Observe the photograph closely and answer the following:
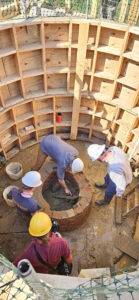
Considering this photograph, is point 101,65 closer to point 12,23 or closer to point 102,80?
point 102,80

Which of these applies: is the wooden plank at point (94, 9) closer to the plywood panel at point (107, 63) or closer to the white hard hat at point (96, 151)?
the plywood panel at point (107, 63)

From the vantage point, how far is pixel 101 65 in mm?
5871

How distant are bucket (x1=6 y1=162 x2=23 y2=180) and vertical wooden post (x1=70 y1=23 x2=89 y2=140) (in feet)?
6.85

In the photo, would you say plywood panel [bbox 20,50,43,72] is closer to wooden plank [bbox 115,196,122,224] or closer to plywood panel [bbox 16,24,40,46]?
plywood panel [bbox 16,24,40,46]

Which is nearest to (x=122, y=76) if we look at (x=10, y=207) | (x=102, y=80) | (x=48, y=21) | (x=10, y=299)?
(x=102, y=80)

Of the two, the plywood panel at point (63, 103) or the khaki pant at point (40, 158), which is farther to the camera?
the plywood panel at point (63, 103)

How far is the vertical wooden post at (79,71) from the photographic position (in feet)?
16.7

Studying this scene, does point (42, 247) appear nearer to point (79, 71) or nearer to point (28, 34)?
point (79, 71)

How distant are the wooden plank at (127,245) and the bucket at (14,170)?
121 inches

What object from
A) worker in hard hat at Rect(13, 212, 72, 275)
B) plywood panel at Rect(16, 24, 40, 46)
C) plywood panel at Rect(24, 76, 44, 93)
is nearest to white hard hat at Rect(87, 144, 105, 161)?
worker in hard hat at Rect(13, 212, 72, 275)

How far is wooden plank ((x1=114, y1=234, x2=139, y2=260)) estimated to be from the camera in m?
4.83

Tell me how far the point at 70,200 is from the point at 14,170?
192 cm

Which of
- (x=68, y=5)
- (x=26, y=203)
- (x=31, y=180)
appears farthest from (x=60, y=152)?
(x=68, y=5)

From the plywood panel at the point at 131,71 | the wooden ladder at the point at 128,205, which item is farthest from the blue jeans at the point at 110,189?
the plywood panel at the point at 131,71
